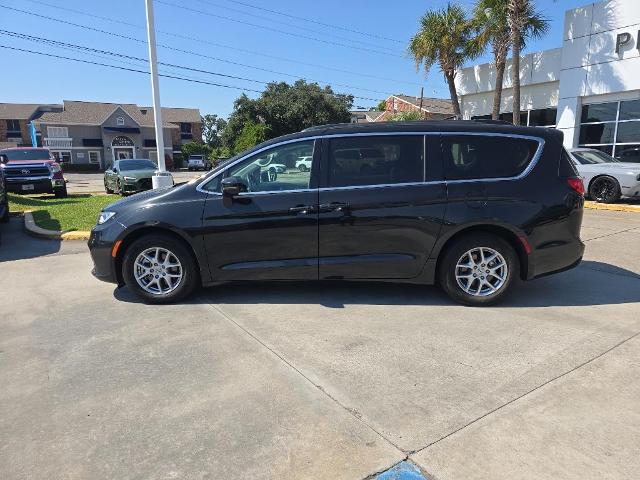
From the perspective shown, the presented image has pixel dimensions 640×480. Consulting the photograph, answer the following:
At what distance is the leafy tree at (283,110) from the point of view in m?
45.0

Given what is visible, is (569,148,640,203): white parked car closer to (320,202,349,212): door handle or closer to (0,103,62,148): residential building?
(320,202,349,212): door handle

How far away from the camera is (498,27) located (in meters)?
17.7

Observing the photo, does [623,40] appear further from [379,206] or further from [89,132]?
[89,132]

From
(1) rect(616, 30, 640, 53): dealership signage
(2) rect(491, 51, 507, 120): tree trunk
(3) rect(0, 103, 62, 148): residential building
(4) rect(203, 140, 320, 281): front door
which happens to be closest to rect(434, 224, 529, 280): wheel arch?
(4) rect(203, 140, 320, 281): front door

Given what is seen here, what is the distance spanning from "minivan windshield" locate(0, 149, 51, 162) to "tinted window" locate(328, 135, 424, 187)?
49.1 ft

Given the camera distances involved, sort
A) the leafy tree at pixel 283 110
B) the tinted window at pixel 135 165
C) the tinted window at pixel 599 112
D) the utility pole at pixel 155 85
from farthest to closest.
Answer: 1. the leafy tree at pixel 283 110
2. the tinted window at pixel 135 165
3. the tinted window at pixel 599 112
4. the utility pole at pixel 155 85

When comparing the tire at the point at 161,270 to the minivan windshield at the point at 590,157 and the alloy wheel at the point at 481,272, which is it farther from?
the minivan windshield at the point at 590,157

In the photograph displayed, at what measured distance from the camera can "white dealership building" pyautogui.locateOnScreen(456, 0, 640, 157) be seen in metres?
15.4

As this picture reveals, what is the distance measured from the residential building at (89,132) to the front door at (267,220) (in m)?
57.9

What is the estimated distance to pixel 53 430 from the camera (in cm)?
271

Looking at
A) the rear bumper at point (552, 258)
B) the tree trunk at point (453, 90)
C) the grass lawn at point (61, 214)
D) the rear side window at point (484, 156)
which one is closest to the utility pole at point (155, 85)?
the grass lawn at point (61, 214)

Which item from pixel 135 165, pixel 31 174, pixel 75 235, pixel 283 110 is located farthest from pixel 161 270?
pixel 283 110

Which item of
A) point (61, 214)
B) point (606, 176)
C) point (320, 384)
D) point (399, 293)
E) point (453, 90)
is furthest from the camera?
point (453, 90)

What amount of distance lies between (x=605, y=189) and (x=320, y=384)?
12471 millimetres
